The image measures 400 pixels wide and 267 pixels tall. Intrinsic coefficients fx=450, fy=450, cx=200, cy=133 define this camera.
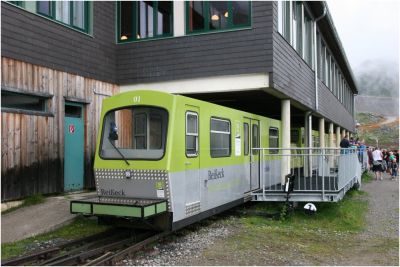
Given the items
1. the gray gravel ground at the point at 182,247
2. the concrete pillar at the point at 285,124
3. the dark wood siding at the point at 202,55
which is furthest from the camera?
the concrete pillar at the point at 285,124

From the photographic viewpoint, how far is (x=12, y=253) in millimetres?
7086

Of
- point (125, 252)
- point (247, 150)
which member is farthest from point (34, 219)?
point (247, 150)

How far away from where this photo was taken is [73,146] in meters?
11.9

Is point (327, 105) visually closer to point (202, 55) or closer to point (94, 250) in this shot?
point (202, 55)

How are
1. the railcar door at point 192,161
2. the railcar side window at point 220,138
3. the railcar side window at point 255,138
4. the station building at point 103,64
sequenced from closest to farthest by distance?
the railcar door at point 192,161, the railcar side window at point 220,138, the station building at point 103,64, the railcar side window at point 255,138

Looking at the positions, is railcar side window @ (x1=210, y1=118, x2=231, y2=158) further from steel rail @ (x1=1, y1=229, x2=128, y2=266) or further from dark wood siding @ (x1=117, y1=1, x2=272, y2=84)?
steel rail @ (x1=1, y1=229, x2=128, y2=266)

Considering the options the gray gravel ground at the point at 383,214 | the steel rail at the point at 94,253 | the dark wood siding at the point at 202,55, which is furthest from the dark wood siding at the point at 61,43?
the gray gravel ground at the point at 383,214

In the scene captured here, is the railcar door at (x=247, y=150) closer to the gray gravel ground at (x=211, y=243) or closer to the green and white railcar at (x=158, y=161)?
the gray gravel ground at (x=211, y=243)

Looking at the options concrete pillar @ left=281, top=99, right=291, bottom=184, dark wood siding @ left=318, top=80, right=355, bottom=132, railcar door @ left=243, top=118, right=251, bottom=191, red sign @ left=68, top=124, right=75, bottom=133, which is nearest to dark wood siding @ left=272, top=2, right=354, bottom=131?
dark wood siding @ left=318, top=80, right=355, bottom=132

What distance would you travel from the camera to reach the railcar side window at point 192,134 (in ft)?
27.0

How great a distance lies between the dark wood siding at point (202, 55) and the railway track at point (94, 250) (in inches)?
219

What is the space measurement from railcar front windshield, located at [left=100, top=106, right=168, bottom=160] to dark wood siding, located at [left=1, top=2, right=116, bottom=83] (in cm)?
328

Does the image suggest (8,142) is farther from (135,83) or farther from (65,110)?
(135,83)

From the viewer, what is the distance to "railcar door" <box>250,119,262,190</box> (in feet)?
37.5
